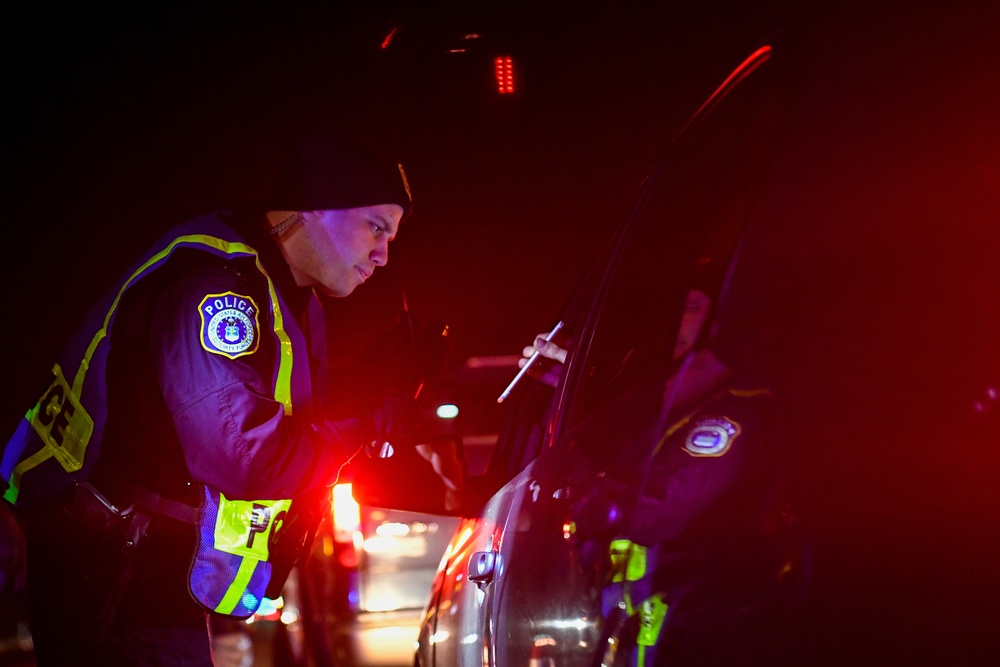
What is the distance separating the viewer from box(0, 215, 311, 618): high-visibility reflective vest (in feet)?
6.53

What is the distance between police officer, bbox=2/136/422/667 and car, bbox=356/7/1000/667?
71 cm

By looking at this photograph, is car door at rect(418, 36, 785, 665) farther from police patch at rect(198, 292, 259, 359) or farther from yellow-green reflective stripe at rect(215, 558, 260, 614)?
police patch at rect(198, 292, 259, 359)

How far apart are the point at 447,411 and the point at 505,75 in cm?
192

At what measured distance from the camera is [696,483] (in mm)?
1133

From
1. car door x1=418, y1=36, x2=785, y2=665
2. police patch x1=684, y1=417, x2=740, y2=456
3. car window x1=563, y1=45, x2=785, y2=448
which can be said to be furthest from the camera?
car window x1=563, y1=45, x2=785, y2=448

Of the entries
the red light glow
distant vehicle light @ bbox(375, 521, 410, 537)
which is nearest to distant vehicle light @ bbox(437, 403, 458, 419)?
distant vehicle light @ bbox(375, 521, 410, 537)

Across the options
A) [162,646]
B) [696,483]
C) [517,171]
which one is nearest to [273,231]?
[162,646]

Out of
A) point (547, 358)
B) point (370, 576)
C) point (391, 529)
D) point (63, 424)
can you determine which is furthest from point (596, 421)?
point (370, 576)

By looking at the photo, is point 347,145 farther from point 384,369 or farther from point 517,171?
point 517,171

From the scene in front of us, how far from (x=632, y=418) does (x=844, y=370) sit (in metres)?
0.36

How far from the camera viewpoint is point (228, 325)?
1.93 meters

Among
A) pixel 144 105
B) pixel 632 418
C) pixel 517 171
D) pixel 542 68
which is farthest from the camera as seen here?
pixel 144 105

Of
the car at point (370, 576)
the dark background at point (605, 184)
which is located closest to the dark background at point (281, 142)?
the dark background at point (605, 184)

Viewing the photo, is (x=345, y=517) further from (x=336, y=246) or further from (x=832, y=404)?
(x=832, y=404)
